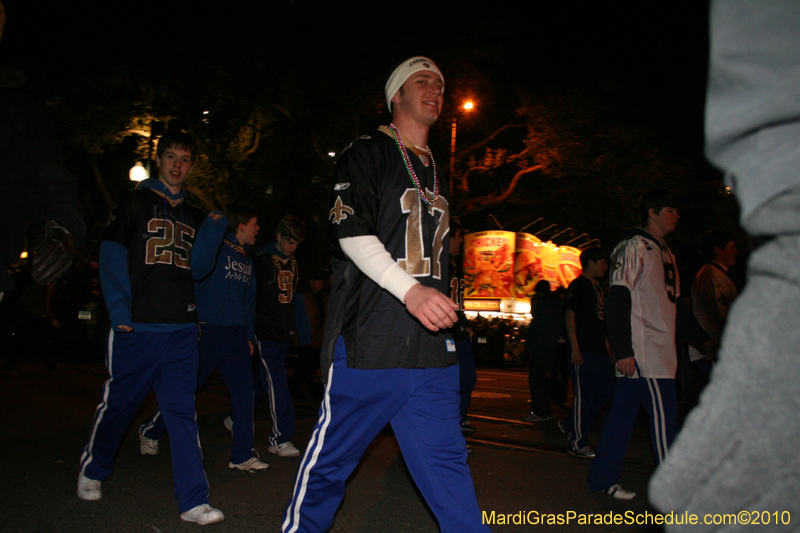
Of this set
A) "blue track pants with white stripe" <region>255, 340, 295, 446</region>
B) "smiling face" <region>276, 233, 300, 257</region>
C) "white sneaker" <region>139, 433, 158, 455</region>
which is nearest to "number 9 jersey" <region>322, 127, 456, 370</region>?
"blue track pants with white stripe" <region>255, 340, 295, 446</region>

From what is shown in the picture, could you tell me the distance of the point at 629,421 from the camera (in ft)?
13.9

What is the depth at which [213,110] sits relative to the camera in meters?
15.4

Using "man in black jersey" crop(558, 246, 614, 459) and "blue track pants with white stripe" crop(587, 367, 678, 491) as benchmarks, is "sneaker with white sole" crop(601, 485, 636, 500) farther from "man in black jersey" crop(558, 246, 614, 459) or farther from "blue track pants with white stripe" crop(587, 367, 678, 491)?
"man in black jersey" crop(558, 246, 614, 459)

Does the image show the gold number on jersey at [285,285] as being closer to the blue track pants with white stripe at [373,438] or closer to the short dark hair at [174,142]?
the short dark hair at [174,142]

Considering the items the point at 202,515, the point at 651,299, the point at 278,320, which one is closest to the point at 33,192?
the point at 202,515

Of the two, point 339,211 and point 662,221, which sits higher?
point 662,221

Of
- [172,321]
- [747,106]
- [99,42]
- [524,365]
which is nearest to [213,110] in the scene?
[99,42]

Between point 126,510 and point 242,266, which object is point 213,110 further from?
point 126,510

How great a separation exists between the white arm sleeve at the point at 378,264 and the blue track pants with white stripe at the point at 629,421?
262 centimetres

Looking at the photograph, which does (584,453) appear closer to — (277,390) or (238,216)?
(277,390)

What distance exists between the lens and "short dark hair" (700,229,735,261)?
6.06 meters

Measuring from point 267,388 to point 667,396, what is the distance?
347 cm

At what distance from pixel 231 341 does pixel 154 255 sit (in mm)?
1413

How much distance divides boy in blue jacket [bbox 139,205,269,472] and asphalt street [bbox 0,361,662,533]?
0.65ft
